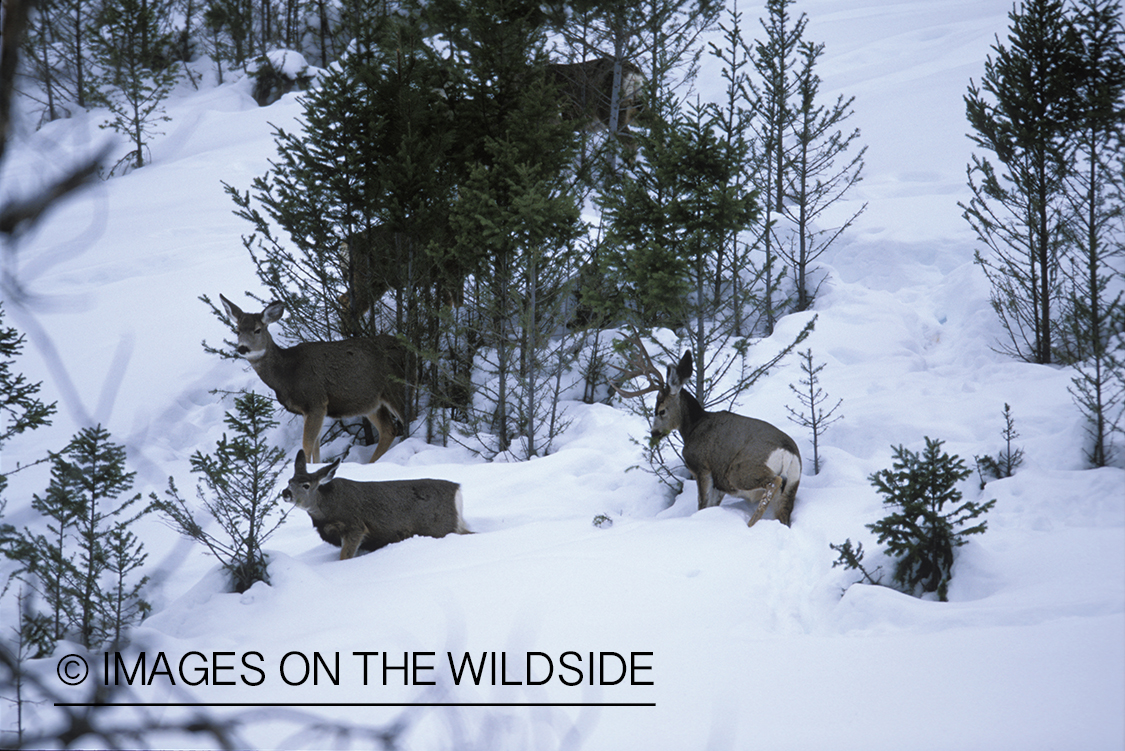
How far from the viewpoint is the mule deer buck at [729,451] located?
641cm

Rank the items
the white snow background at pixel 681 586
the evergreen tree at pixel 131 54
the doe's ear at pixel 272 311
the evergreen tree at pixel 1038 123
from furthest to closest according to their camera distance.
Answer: the evergreen tree at pixel 1038 123
the doe's ear at pixel 272 311
the white snow background at pixel 681 586
the evergreen tree at pixel 131 54

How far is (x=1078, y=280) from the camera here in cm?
1117

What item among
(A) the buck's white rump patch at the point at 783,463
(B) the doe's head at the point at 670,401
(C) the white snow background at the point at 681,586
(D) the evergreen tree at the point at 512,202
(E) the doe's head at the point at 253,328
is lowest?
(C) the white snow background at the point at 681,586

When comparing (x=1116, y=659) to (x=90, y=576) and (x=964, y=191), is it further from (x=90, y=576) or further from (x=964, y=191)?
(x=964, y=191)

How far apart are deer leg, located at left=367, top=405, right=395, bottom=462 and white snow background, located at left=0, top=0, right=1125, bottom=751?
29cm

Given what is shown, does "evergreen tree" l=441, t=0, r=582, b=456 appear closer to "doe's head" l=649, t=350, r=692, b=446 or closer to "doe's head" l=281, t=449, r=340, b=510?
"doe's head" l=649, t=350, r=692, b=446

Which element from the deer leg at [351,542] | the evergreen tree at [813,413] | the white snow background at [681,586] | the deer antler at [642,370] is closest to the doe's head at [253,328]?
the white snow background at [681,586]

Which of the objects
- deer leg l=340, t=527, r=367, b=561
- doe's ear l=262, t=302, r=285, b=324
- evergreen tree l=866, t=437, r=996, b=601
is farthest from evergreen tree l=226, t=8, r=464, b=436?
→ evergreen tree l=866, t=437, r=996, b=601

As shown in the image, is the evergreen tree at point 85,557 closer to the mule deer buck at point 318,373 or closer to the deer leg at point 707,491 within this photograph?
the mule deer buck at point 318,373

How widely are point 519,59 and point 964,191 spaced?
11.5 metres

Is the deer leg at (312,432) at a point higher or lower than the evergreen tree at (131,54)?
lower

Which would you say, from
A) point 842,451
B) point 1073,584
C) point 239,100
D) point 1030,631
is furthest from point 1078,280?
point 239,100

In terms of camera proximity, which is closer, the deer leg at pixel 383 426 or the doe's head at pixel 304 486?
the doe's head at pixel 304 486

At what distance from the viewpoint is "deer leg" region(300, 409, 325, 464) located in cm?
976
